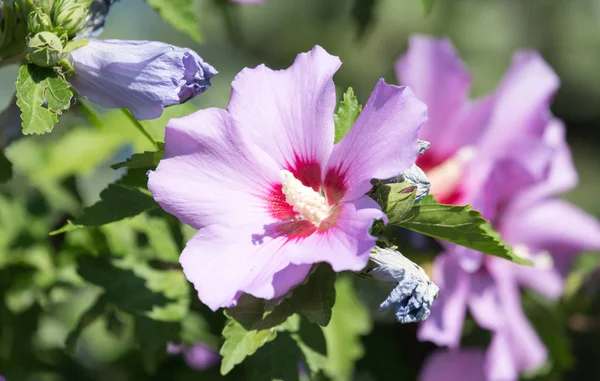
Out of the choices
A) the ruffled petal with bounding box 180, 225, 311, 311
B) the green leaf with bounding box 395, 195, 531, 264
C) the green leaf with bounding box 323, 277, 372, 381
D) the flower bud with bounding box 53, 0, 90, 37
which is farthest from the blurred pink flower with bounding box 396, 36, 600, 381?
the flower bud with bounding box 53, 0, 90, 37

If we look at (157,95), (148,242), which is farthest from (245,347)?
(148,242)

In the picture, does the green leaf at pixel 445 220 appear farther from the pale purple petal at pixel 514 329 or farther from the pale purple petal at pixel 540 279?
the pale purple petal at pixel 540 279

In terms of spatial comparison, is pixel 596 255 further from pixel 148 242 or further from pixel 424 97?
pixel 148 242

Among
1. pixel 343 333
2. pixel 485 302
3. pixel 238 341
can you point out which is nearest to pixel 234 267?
pixel 238 341

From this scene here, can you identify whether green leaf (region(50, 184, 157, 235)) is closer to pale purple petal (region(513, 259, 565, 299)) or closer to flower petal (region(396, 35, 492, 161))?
flower petal (region(396, 35, 492, 161))

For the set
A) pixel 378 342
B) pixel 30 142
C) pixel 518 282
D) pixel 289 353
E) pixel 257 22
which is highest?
pixel 289 353
